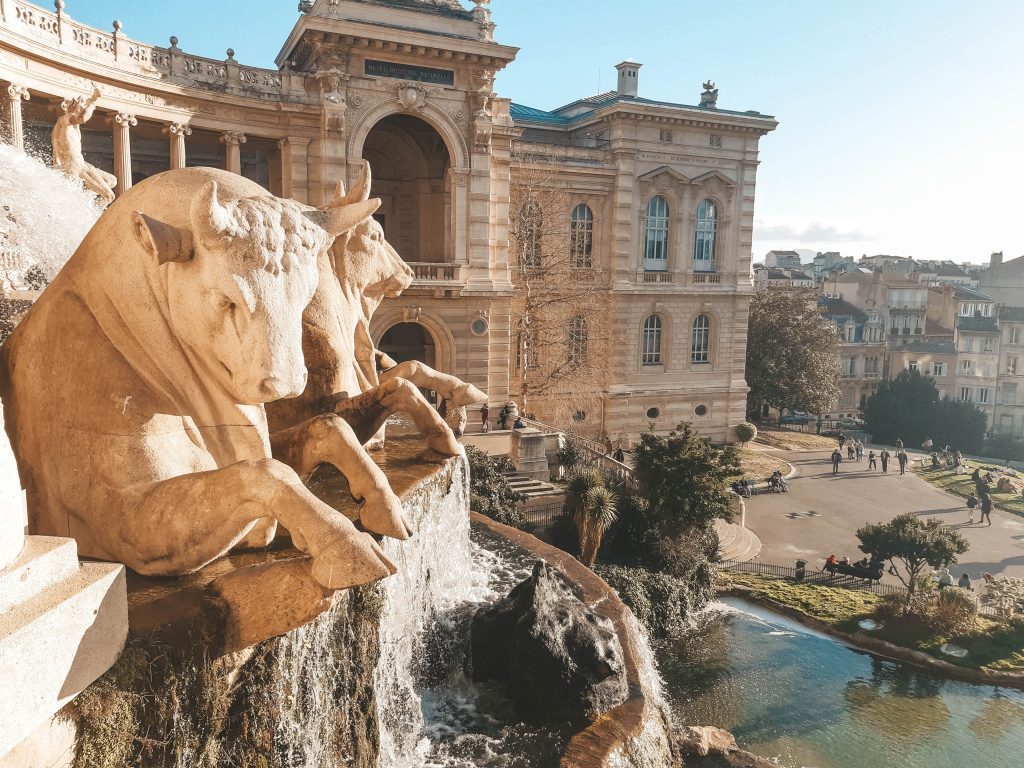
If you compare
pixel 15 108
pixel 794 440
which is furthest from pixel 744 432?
pixel 15 108

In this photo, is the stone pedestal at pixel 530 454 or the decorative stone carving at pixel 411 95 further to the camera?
the decorative stone carving at pixel 411 95

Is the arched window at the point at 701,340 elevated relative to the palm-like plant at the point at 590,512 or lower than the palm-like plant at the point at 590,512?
elevated

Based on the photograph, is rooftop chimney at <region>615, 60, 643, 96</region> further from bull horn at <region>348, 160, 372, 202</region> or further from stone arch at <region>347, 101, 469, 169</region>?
bull horn at <region>348, 160, 372, 202</region>

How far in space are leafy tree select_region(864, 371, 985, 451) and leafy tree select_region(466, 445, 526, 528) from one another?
1554 inches

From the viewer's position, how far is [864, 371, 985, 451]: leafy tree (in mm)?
52406

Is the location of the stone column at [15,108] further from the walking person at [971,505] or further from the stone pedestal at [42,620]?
the walking person at [971,505]

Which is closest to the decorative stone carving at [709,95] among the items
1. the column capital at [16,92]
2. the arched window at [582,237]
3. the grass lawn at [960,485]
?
the arched window at [582,237]

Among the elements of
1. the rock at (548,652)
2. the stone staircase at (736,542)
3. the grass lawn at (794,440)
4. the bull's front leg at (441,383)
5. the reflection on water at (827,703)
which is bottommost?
the reflection on water at (827,703)

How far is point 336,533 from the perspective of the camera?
369 cm

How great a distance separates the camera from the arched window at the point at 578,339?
3331 centimetres

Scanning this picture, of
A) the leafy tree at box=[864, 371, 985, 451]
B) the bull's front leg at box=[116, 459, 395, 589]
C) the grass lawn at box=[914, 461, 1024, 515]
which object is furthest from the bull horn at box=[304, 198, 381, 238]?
the leafy tree at box=[864, 371, 985, 451]

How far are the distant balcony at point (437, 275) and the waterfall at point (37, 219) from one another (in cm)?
1744

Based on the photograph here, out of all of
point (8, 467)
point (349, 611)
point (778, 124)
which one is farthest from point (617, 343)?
point (8, 467)

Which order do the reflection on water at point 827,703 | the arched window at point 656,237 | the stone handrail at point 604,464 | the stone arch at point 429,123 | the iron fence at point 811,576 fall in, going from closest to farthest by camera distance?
1. the reflection on water at point 827,703
2. the iron fence at point 811,576
3. the stone handrail at point 604,464
4. the stone arch at point 429,123
5. the arched window at point 656,237
